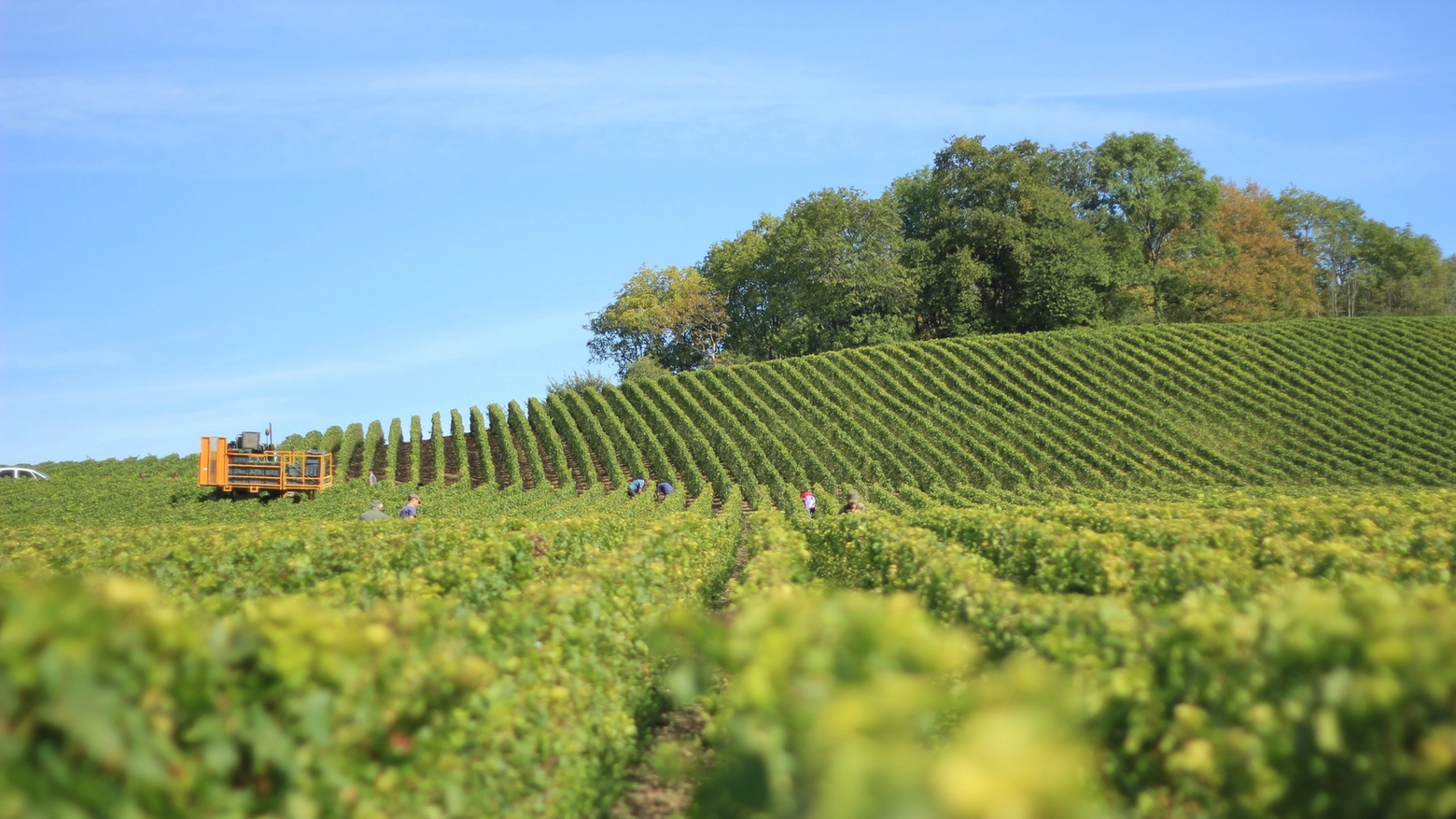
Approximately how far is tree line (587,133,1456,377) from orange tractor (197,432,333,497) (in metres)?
32.1

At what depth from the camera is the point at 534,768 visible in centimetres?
533

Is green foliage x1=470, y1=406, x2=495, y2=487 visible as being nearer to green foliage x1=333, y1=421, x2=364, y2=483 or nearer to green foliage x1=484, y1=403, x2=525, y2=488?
green foliage x1=484, y1=403, x2=525, y2=488

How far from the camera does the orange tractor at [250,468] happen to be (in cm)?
3162

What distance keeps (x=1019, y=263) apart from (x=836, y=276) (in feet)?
34.7

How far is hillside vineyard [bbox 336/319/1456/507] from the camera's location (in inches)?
1391

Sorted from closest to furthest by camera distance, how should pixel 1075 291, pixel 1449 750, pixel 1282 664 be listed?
1. pixel 1449 750
2. pixel 1282 664
3. pixel 1075 291

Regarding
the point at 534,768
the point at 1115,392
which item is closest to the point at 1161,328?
the point at 1115,392

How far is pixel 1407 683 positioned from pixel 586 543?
9.31 metres

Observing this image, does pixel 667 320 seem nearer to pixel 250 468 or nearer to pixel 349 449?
pixel 349 449

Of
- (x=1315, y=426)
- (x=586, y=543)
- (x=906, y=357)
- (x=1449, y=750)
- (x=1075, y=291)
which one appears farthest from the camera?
(x=1075, y=291)

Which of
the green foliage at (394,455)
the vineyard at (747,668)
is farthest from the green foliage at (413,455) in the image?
the vineyard at (747,668)

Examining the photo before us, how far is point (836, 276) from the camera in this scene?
200 feet

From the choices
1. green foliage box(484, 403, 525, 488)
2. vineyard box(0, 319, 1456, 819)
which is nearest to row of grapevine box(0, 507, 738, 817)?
vineyard box(0, 319, 1456, 819)

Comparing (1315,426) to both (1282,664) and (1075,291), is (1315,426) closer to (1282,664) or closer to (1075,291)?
(1075,291)
